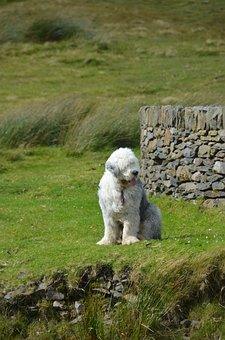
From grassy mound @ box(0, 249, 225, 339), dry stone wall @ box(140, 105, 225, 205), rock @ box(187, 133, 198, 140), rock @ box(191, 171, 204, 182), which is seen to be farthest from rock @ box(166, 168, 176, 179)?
grassy mound @ box(0, 249, 225, 339)

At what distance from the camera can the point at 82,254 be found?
40.2 feet

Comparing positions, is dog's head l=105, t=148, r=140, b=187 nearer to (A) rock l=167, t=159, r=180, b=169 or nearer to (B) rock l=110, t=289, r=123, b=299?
(B) rock l=110, t=289, r=123, b=299

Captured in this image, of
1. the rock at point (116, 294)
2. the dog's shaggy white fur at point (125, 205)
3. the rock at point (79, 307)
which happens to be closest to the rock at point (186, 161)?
the dog's shaggy white fur at point (125, 205)

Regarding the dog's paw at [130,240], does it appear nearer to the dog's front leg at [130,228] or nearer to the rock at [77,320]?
the dog's front leg at [130,228]

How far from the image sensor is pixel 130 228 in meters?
12.6

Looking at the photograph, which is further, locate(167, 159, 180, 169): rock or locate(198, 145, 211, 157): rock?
locate(167, 159, 180, 169): rock

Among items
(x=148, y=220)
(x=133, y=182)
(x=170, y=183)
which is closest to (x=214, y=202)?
(x=170, y=183)

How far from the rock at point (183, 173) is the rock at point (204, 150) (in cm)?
40

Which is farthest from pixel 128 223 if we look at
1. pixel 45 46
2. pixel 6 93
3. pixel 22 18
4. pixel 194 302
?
pixel 22 18

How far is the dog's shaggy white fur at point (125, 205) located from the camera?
1231 cm

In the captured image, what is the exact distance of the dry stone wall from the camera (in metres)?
16.4

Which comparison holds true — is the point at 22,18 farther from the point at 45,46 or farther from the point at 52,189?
the point at 52,189

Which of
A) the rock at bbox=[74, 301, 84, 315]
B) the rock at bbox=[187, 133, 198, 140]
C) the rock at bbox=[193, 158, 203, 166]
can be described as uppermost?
the rock at bbox=[187, 133, 198, 140]

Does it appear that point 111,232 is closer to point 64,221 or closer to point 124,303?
point 124,303
